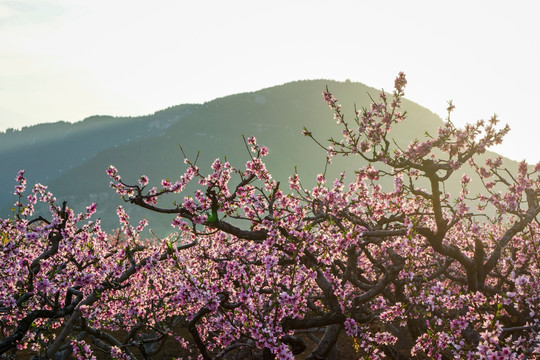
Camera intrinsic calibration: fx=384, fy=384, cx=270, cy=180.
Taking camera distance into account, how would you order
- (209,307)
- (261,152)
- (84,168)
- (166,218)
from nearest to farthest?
(209,307), (261,152), (166,218), (84,168)

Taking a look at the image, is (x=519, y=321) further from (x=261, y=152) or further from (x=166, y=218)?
(x=166, y=218)

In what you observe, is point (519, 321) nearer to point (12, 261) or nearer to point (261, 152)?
point (261, 152)

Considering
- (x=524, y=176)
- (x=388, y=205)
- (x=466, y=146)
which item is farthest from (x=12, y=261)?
(x=524, y=176)

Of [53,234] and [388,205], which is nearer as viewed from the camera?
[53,234]

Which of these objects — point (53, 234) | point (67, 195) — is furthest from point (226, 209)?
point (67, 195)

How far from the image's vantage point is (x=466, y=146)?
9.78 meters

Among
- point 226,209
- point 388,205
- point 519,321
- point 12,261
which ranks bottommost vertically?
point 12,261

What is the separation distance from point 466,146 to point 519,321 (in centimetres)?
538

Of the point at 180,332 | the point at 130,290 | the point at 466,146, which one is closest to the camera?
the point at 466,146

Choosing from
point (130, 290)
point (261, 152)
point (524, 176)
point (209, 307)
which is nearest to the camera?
point (209, 307)

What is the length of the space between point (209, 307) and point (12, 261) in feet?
24.5

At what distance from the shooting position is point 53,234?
1049 centimetres

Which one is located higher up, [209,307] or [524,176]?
[524,176]

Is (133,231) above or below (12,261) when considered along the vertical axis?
above
